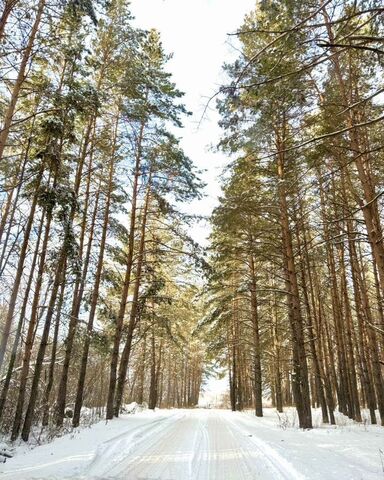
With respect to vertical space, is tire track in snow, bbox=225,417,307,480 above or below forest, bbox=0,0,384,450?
below

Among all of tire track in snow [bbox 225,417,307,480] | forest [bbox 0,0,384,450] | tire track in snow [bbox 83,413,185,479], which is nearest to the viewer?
tire track in snow [bbox 225,417,307,480]

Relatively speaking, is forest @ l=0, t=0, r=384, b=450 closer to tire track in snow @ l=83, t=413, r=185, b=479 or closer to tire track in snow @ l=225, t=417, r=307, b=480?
tire track in snow @ l=83, t=413, r=185, b=479

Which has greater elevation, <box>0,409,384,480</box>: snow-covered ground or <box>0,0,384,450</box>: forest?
<box>0,0,384,450</box>: forest

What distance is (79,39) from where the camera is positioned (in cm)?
830

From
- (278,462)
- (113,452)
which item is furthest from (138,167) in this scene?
(278,462)

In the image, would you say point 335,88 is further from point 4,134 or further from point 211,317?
point 211,317

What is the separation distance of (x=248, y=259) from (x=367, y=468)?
14078 millimetres

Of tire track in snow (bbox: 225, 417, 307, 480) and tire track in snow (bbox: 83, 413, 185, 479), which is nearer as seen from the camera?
tire track in snow (bbox: 225, 417, 307, 480)

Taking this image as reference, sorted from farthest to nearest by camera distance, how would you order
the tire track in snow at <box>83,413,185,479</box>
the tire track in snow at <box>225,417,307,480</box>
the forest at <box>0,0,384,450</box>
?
the forest at <box>0,0,384,450</box> < the tire track in snow at <box>83,413,185,479</box> < the tire track in snow at <box>225,417,307,480</box>

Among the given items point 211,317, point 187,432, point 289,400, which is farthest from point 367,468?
point 289,400

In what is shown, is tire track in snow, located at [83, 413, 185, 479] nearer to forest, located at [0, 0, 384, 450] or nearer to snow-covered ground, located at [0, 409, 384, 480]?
snow-covered ground, located at [0, 409, 384, 480]

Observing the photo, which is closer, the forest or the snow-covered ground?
the snow-covered ground

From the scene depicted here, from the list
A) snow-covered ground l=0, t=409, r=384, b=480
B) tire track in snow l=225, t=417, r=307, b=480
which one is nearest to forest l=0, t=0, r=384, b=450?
snow-covered ground l=0, t=409, r=384, b=480

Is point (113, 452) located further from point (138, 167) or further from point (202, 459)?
point (138, 167)
